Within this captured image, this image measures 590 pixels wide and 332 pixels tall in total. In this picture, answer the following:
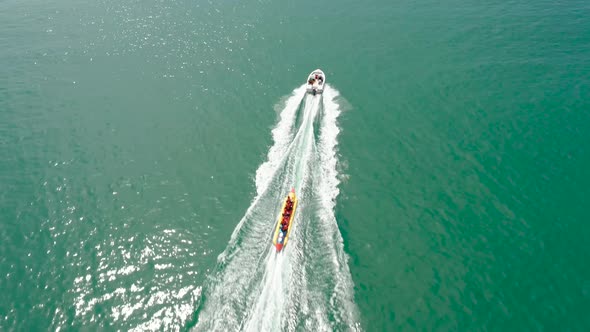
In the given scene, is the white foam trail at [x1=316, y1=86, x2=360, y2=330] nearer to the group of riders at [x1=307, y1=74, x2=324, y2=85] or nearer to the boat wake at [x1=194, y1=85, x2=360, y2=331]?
the boat wake at [x1=194, y1=85, x2=360, y2=331]

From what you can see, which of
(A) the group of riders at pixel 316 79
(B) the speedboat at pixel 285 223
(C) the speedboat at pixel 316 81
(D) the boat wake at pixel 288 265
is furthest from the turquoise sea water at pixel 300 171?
(A) the group of riders at pixel 316 79

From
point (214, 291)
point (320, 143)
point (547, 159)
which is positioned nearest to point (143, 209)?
point (214, 291)

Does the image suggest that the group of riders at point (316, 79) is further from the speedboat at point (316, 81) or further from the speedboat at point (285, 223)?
the speedboat at point (285, 223)

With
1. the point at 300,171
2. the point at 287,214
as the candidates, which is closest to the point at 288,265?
the point at 287,214

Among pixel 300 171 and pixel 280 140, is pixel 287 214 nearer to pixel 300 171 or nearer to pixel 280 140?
pixel 300 171

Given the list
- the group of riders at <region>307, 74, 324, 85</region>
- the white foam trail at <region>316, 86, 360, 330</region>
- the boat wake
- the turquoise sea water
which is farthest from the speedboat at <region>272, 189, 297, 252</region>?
the group of riders at <region>307, 74, 324, 85</region>
